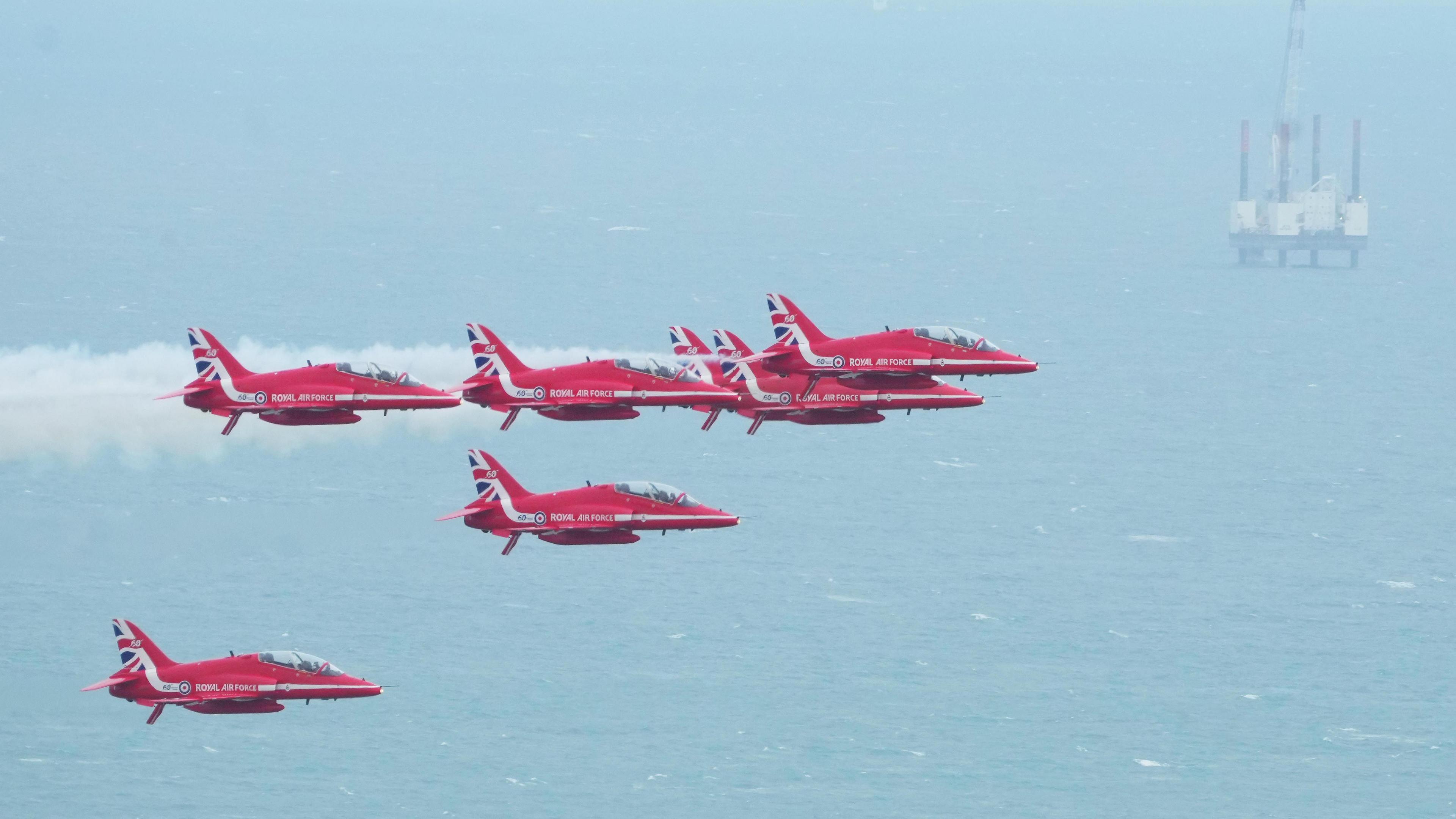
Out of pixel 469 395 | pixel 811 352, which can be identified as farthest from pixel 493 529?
pixel 811 352

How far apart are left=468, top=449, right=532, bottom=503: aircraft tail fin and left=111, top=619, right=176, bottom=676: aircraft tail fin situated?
82.1ft

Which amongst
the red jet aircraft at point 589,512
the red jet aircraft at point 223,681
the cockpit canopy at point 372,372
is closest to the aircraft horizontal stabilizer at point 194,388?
the cockpit canopy at point 372,372

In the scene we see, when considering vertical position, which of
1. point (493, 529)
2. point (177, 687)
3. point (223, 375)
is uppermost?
point (223, 375)

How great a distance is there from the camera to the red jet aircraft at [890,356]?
5536 inches

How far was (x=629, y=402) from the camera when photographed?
140000 mm

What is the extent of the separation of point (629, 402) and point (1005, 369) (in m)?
21.9

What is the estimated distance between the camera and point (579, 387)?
458 ft

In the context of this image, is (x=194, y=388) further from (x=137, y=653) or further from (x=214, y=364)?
(x=137, y=653)

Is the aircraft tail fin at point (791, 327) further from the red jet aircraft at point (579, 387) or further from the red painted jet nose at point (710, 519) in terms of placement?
the red painted jet nose at point (710, 519)

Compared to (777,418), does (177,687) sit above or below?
below

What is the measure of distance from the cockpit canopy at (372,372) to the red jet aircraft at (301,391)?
0.10 feet

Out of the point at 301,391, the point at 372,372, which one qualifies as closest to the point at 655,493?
the point at 372,372

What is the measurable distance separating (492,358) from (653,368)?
953 cm

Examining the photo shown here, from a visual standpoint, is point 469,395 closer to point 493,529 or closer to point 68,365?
point 493,529
